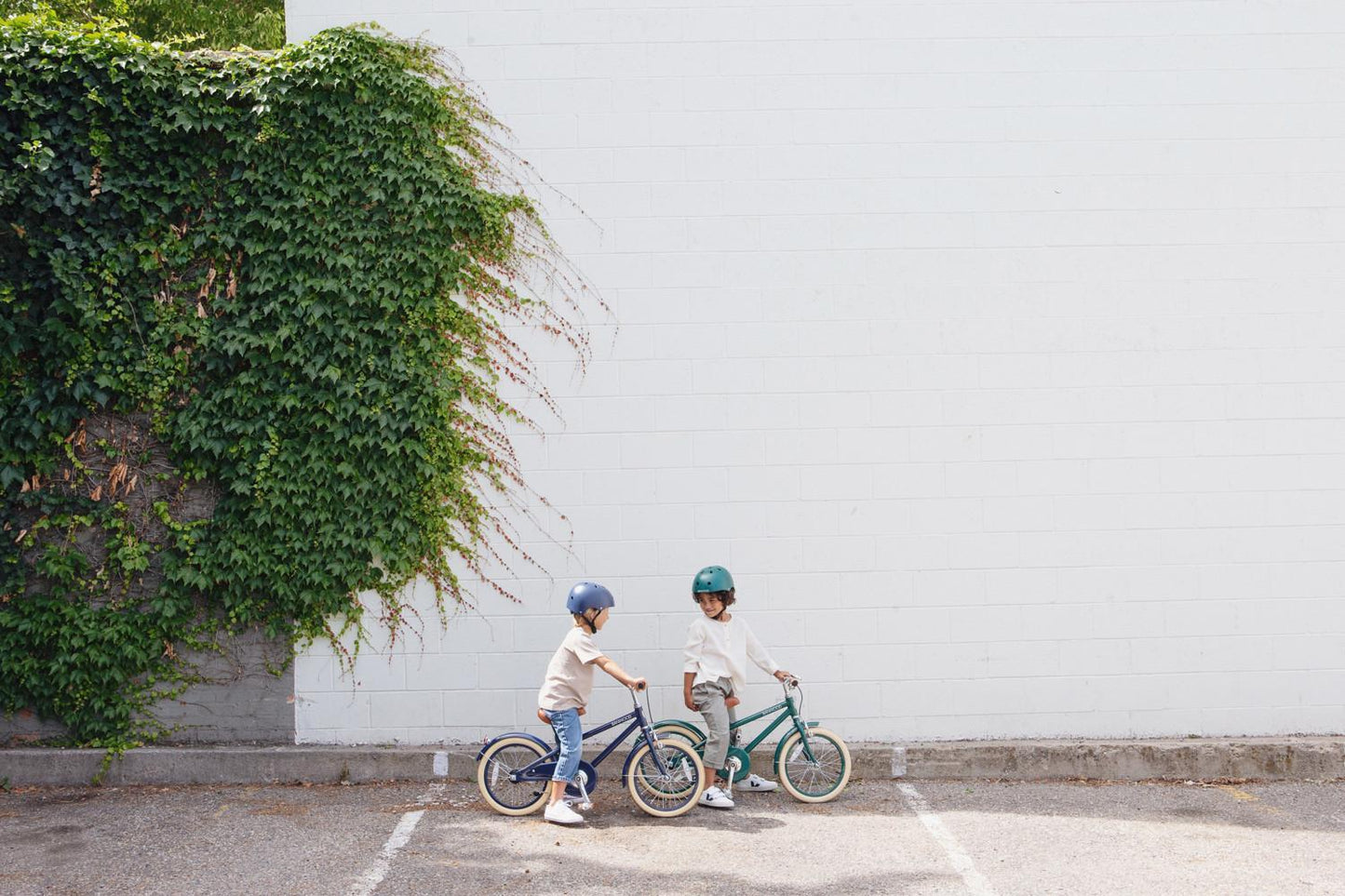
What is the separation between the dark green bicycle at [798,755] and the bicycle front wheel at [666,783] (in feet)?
0.65

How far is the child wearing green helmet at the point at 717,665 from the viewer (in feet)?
20.0

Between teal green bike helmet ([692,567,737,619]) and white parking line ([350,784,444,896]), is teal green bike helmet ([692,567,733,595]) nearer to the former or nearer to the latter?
teal green bike helmet ([692,567,737,619])

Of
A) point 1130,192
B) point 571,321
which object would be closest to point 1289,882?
point 1130,192

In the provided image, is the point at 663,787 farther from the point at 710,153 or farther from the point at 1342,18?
the point at 1342,18

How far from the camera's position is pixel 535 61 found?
6922mm

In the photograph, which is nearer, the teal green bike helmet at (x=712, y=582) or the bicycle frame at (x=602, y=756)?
the bicycle frame at (x=602, y=756)

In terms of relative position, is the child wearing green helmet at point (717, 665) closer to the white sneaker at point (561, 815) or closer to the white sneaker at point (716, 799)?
the white sneaker at point (716, 799)

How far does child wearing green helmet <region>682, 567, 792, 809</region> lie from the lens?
6.11m

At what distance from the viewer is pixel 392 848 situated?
17.7ft

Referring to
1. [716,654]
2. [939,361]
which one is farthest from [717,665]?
[939,361]

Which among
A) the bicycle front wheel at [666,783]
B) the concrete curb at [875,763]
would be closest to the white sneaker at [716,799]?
the bicycle front wheel at [666,783]

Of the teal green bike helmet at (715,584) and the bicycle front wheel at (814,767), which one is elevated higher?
the teal green bike helmet at (715,584)

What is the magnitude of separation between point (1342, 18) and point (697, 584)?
567cm

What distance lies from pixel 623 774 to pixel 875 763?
63.5 inches
